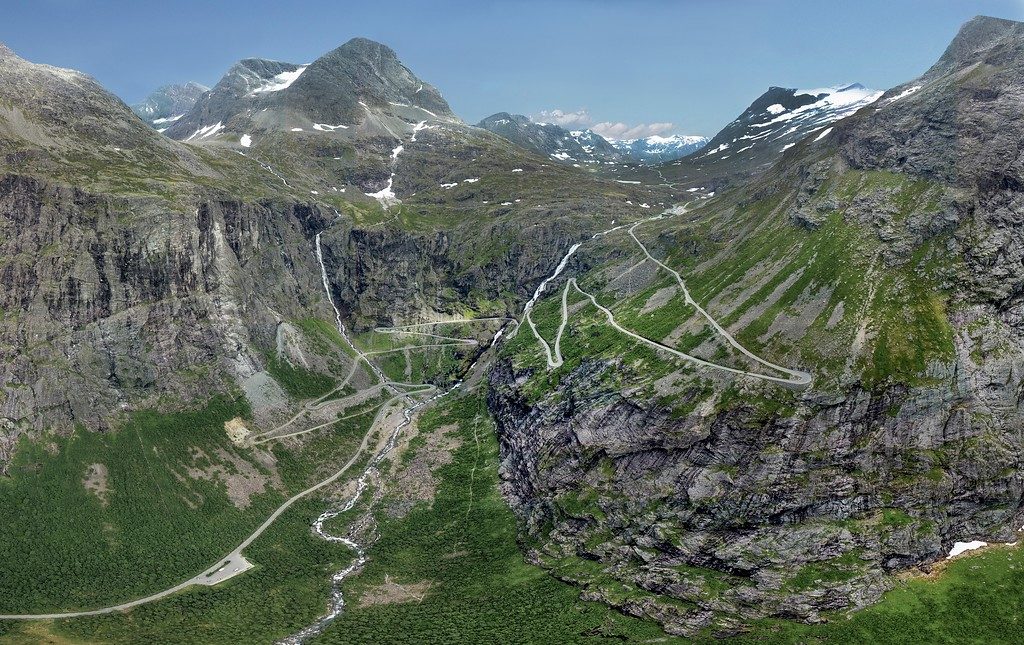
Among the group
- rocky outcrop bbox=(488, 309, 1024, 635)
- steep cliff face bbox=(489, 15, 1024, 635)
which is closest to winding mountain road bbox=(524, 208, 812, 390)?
steep cliff face bbox=(489, 15, 1024, 635)

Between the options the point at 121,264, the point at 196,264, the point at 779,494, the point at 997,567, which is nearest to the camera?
the point at 997,567

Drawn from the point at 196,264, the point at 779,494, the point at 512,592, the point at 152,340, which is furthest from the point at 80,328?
the point at 779,494

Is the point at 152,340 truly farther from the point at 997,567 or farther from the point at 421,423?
the point at 997,567

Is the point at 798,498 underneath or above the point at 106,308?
underneath

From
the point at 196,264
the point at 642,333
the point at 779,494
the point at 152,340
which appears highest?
the point at 196,264

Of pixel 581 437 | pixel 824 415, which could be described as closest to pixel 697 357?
pixel 581 437

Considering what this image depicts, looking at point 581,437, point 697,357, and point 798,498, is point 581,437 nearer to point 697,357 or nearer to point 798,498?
point 697,357
